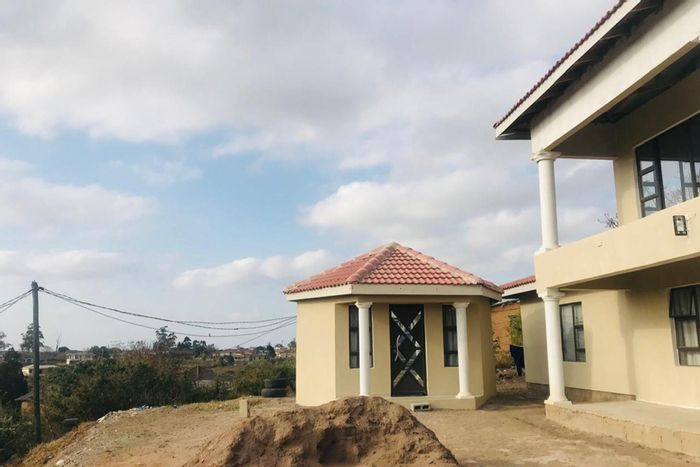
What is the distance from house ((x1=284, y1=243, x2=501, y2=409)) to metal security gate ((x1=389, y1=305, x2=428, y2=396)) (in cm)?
2

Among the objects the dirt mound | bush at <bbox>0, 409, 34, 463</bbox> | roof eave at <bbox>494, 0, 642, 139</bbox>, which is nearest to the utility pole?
bush at <bbox>0, 409, 34, 463</bbox>

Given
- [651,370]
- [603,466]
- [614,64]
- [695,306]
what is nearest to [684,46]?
[614,64]

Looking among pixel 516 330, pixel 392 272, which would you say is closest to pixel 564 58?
pixel 392 272

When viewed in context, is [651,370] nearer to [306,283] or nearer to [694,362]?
[694,362]

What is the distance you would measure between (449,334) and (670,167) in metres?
6.49

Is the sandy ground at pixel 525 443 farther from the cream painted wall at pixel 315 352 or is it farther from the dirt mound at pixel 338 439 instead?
the cream painted wall at pixel 315 352

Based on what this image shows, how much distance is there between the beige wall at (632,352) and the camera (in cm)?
1139

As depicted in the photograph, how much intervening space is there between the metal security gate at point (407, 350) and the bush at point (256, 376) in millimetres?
13172

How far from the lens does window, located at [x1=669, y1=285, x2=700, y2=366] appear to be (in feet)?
35.9

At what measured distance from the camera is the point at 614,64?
32.3 feet

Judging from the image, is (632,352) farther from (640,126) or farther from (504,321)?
(504,321)

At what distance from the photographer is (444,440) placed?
10.7 m

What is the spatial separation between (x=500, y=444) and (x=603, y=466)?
81.9 inches

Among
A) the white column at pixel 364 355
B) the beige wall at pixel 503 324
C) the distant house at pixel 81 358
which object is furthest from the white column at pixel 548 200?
the distant house at pixel 81 358
